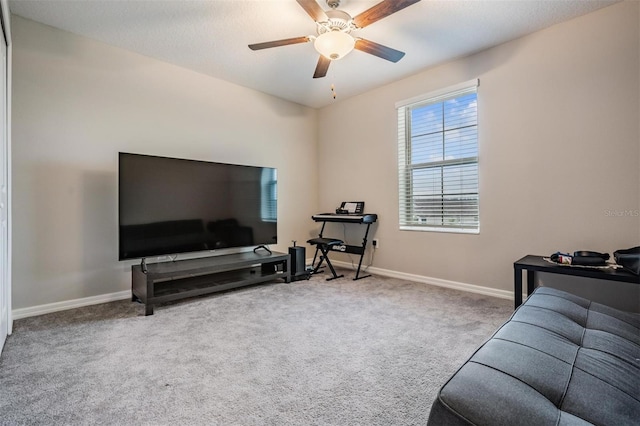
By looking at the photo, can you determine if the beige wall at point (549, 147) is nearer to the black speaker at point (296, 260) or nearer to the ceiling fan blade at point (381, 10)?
the black speaker at point (296, 260)

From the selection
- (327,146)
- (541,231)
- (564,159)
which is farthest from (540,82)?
(327,146)

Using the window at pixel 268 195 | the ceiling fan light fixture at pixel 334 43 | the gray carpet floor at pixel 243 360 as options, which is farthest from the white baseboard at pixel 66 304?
the ceiling fan light fixture at pixel 334 43

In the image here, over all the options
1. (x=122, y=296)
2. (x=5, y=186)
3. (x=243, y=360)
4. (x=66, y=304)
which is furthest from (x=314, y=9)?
(x=66, y=304)

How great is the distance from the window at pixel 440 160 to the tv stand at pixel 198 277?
1.72 metres

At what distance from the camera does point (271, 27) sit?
2660 millimetres

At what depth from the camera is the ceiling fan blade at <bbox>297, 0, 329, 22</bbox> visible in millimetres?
1942

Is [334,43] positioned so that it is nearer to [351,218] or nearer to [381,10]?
[381,10]

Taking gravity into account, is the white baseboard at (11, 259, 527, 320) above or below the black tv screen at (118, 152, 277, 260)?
below

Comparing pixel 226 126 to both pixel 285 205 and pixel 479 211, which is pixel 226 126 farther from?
pixel 479 211

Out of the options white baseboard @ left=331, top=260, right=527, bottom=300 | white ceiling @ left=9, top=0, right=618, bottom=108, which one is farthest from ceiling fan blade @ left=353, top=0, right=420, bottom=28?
white baseboard @ left=331, top=260, right=527, bottom=300

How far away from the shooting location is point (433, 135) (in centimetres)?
356

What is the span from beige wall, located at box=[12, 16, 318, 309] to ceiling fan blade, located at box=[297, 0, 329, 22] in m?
2.03

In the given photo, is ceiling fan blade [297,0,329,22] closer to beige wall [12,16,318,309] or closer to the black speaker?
beige wall [12,16,318,309]

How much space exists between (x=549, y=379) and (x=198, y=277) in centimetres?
314
